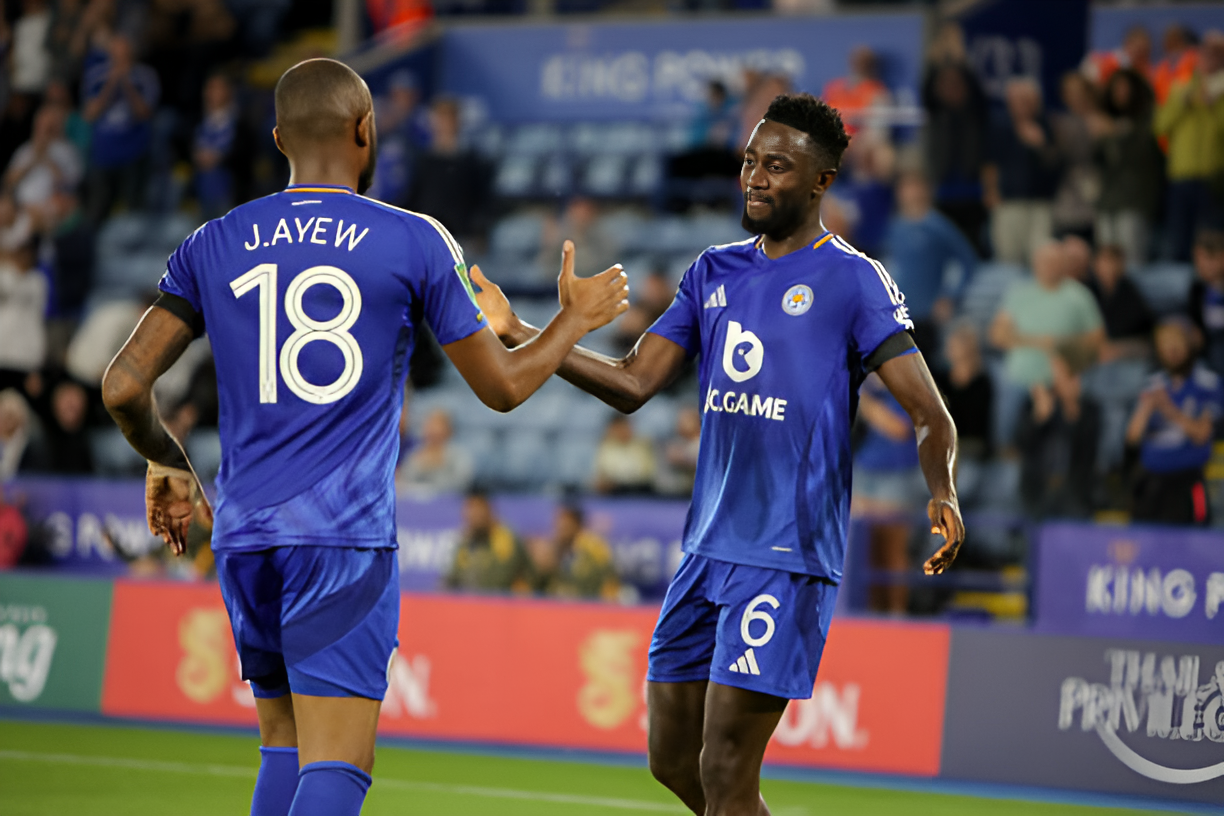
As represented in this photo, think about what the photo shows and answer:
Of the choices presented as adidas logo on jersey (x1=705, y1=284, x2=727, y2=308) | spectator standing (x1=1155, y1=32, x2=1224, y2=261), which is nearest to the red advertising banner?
adidas logo on jersey (x1=705, y1=284, x2=727, y2=308)

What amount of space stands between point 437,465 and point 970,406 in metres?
4.35

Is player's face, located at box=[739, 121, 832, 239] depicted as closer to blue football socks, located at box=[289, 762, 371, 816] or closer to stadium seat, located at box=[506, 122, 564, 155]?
blue football socks, located at box=[289, 762, 371, 816]

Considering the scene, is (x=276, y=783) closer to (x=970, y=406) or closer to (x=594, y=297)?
(x=594, y=297)

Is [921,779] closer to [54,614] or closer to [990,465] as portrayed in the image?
[990,465]

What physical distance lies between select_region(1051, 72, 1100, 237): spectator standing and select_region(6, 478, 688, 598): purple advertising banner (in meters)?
4.05

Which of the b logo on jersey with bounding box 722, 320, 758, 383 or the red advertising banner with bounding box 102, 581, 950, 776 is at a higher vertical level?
the b logo on jersey with bounding box 722, 320, 758, 383

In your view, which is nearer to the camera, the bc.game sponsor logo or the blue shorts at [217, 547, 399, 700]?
the blue shorts at [217, 547, 399, 700]

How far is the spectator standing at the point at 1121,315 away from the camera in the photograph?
11773 millimetres

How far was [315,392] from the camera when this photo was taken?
3820mm

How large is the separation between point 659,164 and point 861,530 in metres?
6.37

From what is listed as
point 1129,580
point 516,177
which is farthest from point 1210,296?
Answer: point 516,177

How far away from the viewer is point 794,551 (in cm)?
458

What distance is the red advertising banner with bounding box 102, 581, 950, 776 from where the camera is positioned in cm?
916

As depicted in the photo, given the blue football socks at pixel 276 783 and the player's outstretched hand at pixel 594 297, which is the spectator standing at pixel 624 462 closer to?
the player's outstretched hand at pixel 594 297
